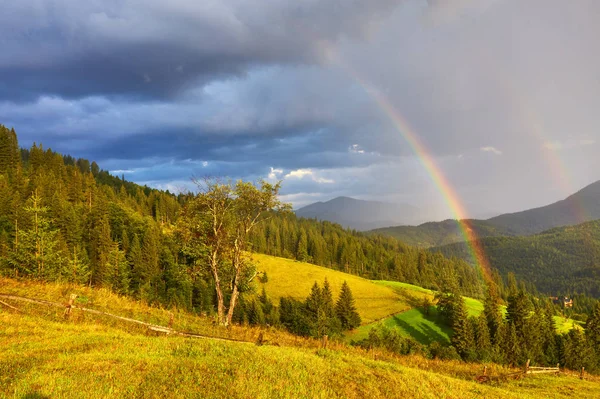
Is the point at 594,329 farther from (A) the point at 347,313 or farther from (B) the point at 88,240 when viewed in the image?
(B) the point at 88,240

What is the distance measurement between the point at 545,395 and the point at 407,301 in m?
102

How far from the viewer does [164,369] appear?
450 inches

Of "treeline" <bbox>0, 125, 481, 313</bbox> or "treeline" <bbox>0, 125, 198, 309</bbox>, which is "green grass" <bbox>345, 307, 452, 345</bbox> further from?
"treeline" <bbox>0, 125, 198, 309</bbox>

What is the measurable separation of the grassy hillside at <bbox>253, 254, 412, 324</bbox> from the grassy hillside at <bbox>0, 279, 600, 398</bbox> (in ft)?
265

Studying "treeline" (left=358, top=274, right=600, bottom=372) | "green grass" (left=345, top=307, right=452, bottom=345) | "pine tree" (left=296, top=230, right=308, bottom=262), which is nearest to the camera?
"treeline" (left=358, top=274, right=600, bottom=372)

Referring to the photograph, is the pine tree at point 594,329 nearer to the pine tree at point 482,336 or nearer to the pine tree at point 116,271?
the pine tree at point 482,336

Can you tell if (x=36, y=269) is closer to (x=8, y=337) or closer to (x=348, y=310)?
(x=8, y=337)

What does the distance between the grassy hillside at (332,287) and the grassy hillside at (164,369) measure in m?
80.9

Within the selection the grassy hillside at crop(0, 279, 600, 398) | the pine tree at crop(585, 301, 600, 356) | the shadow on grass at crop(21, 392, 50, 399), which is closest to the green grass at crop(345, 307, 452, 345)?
the pine tree at crop(585, 301, 600, 356)

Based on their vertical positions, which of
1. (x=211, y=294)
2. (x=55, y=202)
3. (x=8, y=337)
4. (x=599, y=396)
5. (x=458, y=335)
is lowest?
(x=458, y=335)

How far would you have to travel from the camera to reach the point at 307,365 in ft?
46.1

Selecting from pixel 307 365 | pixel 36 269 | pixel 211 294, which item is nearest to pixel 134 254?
pixel 211 294

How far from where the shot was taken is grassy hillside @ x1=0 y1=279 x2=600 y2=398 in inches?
382

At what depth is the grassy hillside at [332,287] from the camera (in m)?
105
